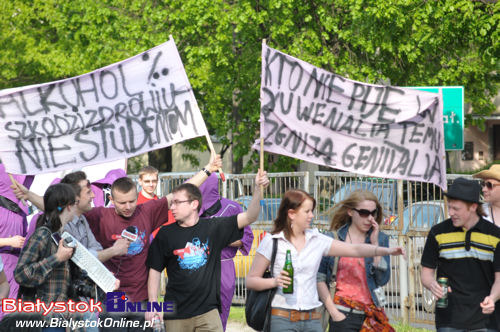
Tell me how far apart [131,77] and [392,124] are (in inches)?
106

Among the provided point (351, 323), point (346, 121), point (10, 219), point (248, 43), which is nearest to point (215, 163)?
point (346, 121)

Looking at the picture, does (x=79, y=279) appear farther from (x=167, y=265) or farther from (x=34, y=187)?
(x=34, y=187)

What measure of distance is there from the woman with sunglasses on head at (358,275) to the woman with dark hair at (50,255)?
2.05m

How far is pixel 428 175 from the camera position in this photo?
7637 mm

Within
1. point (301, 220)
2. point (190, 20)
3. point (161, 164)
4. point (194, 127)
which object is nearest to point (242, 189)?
point (194, 127)

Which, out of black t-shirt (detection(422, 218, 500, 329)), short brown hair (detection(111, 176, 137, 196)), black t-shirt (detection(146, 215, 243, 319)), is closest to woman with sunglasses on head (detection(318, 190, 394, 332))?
black t-shirt (detection(422, 218, 500, 329))

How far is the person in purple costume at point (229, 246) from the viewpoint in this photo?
870 centimetres

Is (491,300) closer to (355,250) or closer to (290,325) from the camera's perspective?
(355,250)

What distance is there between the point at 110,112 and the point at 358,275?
3.22 m

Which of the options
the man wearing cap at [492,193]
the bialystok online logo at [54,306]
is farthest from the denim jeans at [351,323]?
the bialystok online logo at [54,306]

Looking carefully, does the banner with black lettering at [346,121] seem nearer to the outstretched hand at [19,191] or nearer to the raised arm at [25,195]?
the raised arm at [25,195]

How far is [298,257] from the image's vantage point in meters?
6.34

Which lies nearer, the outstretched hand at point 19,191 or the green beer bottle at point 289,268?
the green beer bottle at point 289,268

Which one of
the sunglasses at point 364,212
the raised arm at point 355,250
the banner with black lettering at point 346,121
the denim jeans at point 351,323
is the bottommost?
the denim jeans at point 351,323
